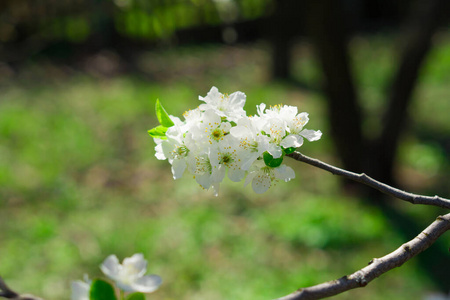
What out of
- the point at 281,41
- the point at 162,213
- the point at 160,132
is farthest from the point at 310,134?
the point at 281,41

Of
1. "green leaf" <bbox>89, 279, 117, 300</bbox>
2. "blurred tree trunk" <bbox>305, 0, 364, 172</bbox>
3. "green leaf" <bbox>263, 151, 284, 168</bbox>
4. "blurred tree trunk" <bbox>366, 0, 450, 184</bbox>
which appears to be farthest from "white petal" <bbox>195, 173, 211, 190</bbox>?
"blurred tree trunk" <bbox>366, 0, 450, 184</bbox>

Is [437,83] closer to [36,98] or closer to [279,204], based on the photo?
[279,204]

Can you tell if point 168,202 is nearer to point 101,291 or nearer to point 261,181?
point 261,181

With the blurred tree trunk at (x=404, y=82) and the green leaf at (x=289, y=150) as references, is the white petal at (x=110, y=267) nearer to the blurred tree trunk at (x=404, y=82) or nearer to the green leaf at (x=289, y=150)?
the green leaf at (x=289, y=150)

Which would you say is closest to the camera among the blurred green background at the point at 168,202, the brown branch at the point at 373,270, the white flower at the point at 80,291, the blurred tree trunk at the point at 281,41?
the brown branch at the point at 373,270

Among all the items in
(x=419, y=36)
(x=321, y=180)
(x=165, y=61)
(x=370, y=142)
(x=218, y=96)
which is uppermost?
(x=218, y=96)

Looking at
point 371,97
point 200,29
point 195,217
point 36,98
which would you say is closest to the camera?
point 195,217

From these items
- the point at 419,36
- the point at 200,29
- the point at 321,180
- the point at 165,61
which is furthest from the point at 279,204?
the point at 200,29

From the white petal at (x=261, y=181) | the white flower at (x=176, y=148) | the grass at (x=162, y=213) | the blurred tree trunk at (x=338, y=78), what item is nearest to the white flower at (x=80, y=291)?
the white flower at (x=176, y=148)
